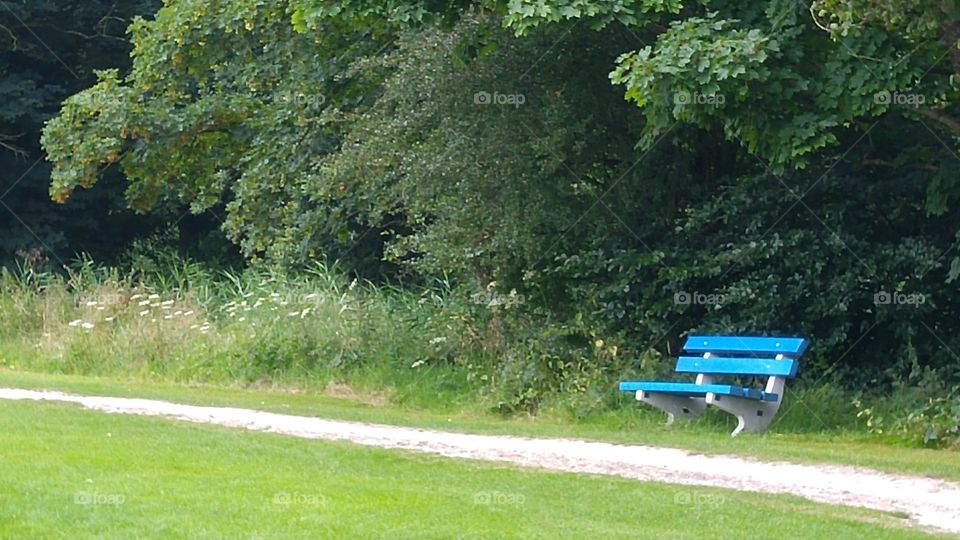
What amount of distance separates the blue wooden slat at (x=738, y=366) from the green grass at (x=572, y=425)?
62 centimetres

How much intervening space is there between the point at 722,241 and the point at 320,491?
8504 mm

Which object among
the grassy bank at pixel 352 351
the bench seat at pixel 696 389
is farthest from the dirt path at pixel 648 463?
the bench seat at pixel 696 389

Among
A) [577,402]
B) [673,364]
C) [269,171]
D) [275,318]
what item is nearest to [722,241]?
[673,364]

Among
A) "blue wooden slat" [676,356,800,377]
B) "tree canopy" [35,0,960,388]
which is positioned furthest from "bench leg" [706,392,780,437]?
"tree canopy" [35,0,960,388]

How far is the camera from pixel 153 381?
70.9 feet

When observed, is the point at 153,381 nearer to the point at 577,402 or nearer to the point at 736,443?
the point at 577,402

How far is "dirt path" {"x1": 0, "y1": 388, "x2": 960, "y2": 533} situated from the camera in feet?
34.5

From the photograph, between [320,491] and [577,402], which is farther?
[577,402]

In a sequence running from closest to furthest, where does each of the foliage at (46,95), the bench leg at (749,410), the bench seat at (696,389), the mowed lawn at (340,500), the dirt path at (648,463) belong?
the mowed lawn at (340,500) < the dirt path at (648,463) < the bench seat at (696,389) < the bench leg at (749,410) < the foliage at (46,95)

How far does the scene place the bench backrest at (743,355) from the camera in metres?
14.9

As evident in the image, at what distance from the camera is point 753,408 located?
49.4ft

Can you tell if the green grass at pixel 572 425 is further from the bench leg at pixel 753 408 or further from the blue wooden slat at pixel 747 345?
the blue wooden slat at pixel 747 345

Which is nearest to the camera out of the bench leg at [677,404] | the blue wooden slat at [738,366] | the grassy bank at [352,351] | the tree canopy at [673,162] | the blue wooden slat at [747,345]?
the tree canopy at [673,162]

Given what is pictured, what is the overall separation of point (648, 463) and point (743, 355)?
3.75m
